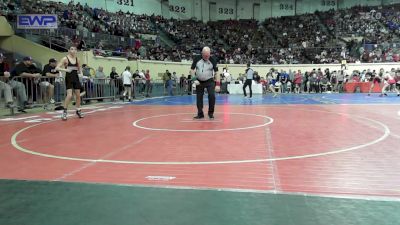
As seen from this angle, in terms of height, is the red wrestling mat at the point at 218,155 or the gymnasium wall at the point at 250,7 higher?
the gymnasium wall at the point at 250,7

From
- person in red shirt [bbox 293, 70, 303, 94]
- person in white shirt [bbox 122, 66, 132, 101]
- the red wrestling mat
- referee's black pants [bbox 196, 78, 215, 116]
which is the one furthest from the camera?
person in red shirt [bbox 293, 70, 303, 94]

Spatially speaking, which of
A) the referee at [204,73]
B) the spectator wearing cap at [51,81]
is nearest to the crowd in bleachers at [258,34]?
the spectator wearing cap at [51,81]

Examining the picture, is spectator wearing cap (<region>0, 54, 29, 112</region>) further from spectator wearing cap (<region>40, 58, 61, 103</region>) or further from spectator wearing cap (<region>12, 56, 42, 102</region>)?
spectator wearing cap (<region>40, 58, 61, 103</region>)

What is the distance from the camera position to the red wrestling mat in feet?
13.7

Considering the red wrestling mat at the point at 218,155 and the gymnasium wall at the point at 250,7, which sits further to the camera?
the gymnasium wall at the point at 250,7

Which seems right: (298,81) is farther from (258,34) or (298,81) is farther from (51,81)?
(51,81)

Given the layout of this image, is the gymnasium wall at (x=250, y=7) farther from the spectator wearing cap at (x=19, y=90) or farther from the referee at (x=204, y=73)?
the referee at (x=204, y=73)

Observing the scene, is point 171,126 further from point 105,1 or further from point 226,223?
point 105,1

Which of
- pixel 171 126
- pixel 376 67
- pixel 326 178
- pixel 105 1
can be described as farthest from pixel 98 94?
pixel 376 67

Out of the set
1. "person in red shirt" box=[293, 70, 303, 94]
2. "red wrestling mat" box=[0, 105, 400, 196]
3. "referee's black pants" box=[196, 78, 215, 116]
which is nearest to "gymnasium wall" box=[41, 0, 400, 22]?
"person in red shirt" box=[293, 70, 303, 94]

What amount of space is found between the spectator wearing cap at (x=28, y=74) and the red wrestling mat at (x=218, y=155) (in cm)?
452

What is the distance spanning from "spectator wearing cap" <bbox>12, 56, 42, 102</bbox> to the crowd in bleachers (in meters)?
10.7

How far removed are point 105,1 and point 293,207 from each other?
35766mm

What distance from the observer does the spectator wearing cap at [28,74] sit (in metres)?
13.1
